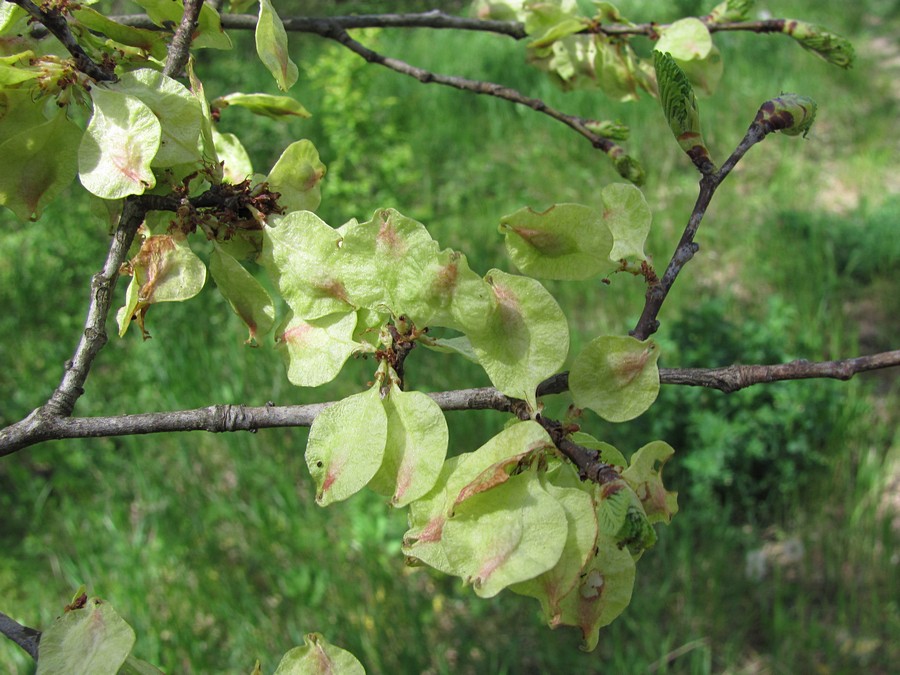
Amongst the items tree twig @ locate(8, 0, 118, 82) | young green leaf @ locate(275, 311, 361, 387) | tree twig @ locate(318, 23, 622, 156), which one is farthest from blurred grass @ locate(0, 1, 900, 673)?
tree twig @ locate(8, 0, 118, 82)

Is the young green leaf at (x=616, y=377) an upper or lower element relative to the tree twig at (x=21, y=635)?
upper

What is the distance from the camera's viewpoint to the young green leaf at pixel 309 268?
524 mm

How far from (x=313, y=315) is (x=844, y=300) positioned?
2433 mm

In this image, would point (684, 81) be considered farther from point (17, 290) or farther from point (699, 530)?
point (17, 290)

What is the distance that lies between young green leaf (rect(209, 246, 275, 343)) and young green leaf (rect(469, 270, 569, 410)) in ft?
0.57

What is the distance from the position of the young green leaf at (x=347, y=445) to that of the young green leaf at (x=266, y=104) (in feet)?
1.08

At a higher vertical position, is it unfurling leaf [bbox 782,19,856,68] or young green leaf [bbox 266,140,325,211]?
unfurling leaf [bbox 782,19,856,68]

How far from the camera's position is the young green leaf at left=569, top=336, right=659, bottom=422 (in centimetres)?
49

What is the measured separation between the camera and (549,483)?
462 mm

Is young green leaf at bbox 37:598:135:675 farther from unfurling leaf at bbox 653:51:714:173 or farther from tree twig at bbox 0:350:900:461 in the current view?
unfurling leaf at bbox 653:51:714:173

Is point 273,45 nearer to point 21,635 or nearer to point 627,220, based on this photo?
point 627,220

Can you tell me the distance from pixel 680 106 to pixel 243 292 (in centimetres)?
33

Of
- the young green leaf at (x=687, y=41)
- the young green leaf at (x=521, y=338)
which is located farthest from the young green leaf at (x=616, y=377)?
the young green leaf at (x=687, y=41)

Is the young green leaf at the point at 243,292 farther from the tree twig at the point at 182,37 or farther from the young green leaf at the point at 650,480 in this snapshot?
the young green leaf at the point at 650,480
